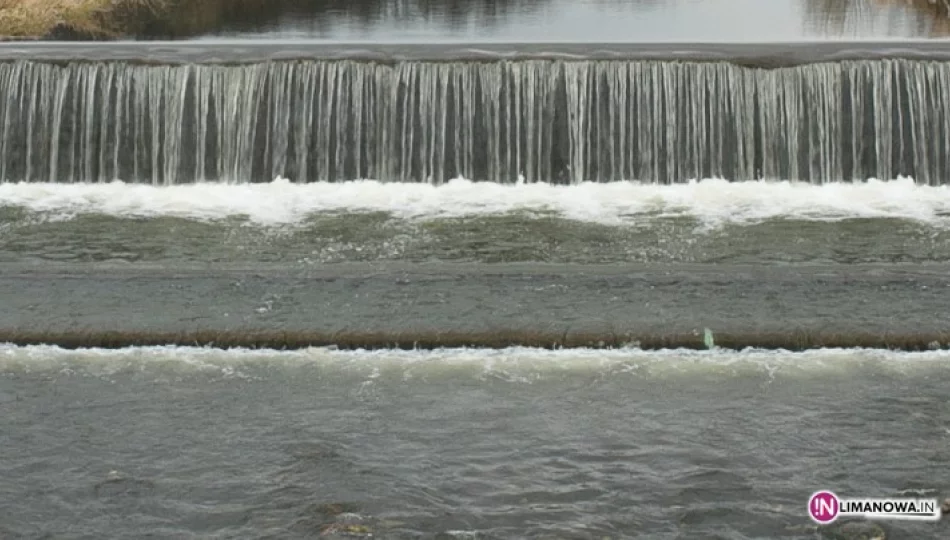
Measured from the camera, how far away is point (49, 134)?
18406mm

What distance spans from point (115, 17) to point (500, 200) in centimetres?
1231

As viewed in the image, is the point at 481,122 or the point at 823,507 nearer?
the point at 823,507

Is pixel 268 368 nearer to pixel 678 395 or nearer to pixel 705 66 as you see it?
pixel 678 395

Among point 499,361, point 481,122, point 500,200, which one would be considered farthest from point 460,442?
point 481,122

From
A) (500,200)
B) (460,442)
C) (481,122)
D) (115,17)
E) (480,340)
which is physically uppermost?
(115,17)

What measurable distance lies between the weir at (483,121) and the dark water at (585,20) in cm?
545

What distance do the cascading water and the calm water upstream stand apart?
0.03m

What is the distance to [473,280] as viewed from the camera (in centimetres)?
1257

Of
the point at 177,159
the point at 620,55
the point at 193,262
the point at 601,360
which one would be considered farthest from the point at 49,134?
the point at 601,360

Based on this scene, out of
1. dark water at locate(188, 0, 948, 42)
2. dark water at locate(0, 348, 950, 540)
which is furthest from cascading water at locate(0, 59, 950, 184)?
dark water at locate(0, 348, 950, 540)

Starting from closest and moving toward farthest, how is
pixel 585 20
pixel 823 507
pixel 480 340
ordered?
pixel 823 507, pixel 480 340, pixel 585 20

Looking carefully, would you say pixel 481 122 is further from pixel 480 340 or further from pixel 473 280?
pixel 480 340

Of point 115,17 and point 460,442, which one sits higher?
point 115,17

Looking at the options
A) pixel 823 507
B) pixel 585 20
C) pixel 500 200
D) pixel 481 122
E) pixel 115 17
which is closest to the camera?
pixel 823 507
